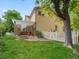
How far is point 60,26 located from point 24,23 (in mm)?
7481

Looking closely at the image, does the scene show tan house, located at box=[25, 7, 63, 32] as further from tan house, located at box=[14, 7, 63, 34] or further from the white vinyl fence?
the white vinyl fence

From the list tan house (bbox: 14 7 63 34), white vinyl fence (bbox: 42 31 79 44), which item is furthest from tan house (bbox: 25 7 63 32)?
white vinyl fence (bbox: 42 31 79 44)

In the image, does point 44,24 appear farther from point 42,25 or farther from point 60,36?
point 60,36

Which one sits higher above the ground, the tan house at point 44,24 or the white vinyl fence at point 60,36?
the tan house at point 44,24

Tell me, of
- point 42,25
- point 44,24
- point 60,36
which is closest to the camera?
point 60,36

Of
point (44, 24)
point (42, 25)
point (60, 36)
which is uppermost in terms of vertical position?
point (44, 24)

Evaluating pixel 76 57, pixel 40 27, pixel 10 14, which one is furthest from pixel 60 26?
pixel 10 14

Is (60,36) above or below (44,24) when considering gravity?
below

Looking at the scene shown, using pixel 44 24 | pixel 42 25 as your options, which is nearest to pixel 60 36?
pixel 42 25

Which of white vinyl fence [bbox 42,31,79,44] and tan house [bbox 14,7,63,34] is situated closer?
white vinyl fence [bbox 42,31,79,44]

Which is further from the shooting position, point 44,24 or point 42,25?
point 44,24

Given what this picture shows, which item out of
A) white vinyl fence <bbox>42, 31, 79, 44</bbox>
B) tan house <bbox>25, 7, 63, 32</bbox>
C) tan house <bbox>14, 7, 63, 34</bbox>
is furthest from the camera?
tan house <bbox>25, 7, 63, 32</bbox>

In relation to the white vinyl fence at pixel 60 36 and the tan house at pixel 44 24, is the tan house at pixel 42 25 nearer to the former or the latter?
the tan house at pixel 44 24

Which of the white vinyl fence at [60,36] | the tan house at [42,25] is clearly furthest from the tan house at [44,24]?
the white vinyl fence at [60,36]
